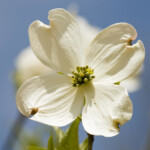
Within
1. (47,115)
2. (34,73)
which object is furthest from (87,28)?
(47,115)

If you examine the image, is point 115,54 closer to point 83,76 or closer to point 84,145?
point 83,76

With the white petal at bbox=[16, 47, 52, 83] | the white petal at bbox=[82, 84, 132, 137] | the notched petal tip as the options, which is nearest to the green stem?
the white petal at bbox=[82, 84, 132, 137]

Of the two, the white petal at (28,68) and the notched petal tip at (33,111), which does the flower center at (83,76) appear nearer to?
the notched petal tip at (33,111)

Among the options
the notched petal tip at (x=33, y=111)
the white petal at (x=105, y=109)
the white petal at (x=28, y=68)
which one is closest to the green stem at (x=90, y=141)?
the white petal at (x=105, y=109)

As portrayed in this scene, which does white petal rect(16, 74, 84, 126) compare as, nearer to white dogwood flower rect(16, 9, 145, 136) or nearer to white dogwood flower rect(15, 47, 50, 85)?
white dogwood flower rect(16, 9, 145, 136)

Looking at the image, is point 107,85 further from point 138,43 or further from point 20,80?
point 20,80

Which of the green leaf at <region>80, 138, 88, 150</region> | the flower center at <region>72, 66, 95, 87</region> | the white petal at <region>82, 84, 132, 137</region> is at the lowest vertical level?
the green leaf at <region>80, 138, 88, 150</region>

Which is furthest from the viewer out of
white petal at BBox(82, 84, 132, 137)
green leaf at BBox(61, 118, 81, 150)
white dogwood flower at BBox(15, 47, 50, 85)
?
white dogwood flower at BBox(15, 47, 50, 85)
